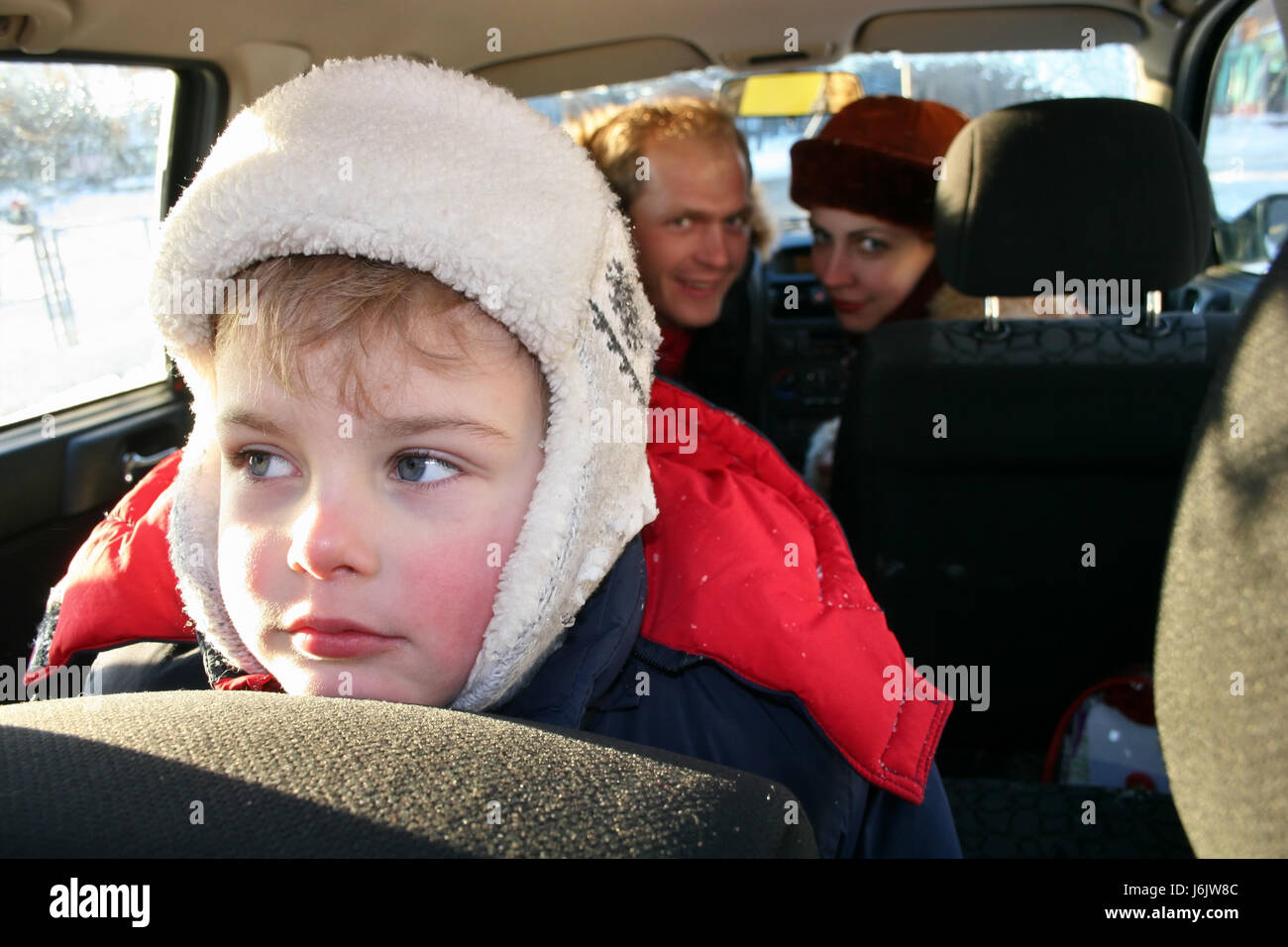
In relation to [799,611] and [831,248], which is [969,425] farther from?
[831,248]

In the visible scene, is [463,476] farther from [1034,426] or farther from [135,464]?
[135,464]

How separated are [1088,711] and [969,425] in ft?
2.14

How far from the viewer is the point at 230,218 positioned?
1055mm

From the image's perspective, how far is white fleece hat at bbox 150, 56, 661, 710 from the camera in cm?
102

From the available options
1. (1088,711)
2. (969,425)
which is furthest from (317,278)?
(1088,711)

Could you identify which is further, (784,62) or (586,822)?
(784,62)

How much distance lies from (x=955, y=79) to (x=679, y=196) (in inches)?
48.2

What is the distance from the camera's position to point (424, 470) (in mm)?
1053

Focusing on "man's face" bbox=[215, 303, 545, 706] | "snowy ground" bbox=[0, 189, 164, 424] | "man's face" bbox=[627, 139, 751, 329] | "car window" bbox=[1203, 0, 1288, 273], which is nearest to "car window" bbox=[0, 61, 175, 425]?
"snowy ground" bbox=[0, 189, 164, 424]

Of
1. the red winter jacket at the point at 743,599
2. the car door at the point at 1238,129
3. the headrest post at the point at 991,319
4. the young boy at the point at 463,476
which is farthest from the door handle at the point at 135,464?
the car door at the point at 1238,129

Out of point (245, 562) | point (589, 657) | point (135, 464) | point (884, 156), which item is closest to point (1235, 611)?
point (589, 657)

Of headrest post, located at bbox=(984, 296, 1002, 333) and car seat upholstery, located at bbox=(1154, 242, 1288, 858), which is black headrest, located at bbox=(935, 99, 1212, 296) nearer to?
headrest post, located at bbox=(984, 296, 1002, 333)

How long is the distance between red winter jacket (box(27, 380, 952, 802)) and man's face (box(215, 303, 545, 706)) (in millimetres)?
278

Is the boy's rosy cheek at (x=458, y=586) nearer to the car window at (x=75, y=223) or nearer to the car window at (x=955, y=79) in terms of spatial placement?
the car window at (x=75, y=223)
